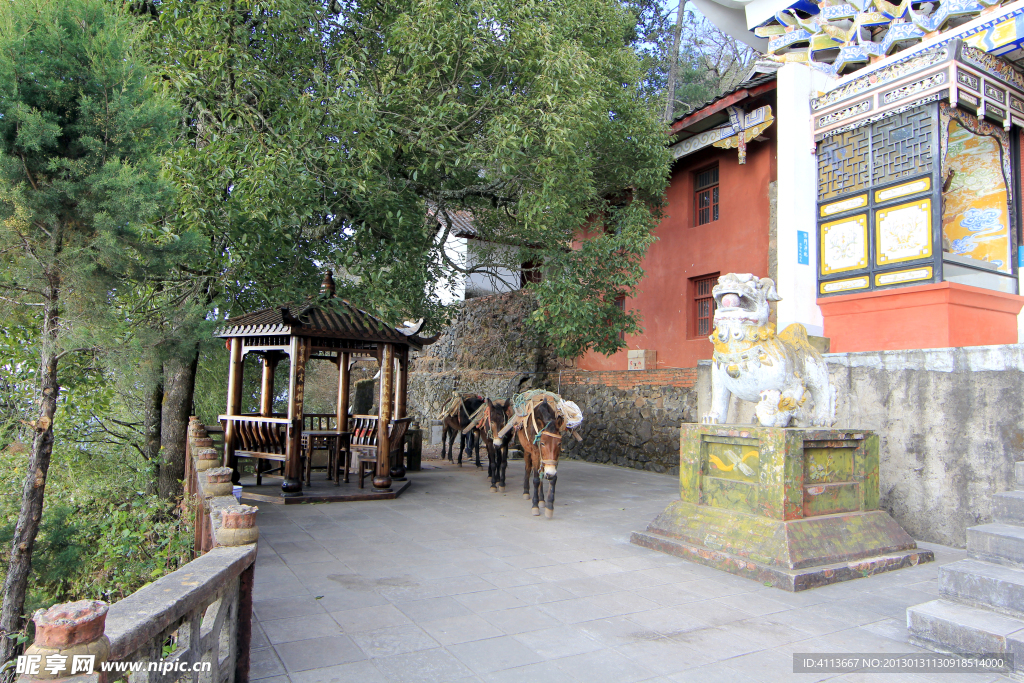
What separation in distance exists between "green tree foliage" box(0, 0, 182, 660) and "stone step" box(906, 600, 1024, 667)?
19.2 ft

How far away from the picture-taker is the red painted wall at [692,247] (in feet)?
35.5

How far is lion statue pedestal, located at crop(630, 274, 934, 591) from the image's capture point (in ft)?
16.7

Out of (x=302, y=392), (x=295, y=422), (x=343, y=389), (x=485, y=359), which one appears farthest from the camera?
(x=485, y=359)

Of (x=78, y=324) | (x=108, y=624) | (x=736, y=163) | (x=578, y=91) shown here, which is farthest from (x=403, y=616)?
(x=736, y=163)

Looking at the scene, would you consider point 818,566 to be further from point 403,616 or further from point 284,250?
point 284,250

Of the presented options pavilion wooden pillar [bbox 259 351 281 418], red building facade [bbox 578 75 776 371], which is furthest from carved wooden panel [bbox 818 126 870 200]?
pavilion wooden pillar [bbox 259 351 281 418]

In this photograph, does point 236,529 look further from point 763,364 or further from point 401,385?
point 401,385

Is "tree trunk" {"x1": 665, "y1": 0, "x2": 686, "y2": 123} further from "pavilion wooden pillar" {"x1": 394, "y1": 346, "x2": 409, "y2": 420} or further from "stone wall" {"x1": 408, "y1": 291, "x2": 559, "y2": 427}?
"pavilion wooden pillar" {"x1": 394, "y1": 346, "x2": 409, "y2": 420}

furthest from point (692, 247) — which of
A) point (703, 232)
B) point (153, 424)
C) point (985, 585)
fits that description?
point (153, 424)

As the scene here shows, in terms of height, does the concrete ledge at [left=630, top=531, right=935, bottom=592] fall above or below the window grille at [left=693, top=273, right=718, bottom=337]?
below

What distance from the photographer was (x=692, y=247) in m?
12.1

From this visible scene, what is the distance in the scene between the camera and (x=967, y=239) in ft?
28.4

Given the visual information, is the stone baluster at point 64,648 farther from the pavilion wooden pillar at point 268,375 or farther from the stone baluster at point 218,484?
the pavilion wooden pillar at point 268,375

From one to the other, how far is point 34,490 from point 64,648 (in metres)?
4.13
